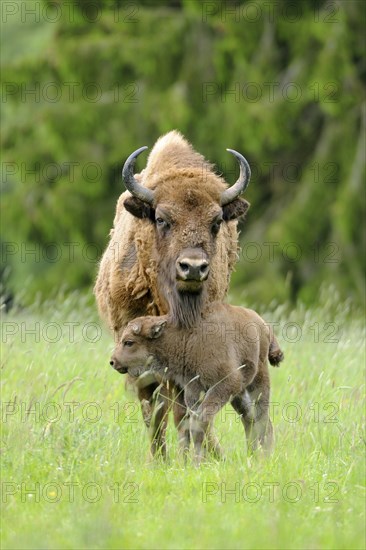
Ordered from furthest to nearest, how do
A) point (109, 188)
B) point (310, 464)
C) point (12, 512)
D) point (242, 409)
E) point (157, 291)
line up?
point (109, 188)
point (157, 291)
point (242, 409)
point (310, 464)
point (12, 512)

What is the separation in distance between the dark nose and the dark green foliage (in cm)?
1206

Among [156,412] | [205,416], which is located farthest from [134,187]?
[205,416]

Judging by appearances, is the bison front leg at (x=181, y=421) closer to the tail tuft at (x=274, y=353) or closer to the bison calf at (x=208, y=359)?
the bison calf at (x=208, y=359)

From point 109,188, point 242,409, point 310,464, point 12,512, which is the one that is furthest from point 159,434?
point 109,188

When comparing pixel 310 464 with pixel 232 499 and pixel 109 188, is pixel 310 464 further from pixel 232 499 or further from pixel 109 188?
pixel 109 188

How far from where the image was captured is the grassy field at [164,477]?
6.12 meters

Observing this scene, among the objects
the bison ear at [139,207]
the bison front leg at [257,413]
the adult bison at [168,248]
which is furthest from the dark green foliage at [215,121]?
the bison front leg at [257,413]

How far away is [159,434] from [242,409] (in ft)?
2.07

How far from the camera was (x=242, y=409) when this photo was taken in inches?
333

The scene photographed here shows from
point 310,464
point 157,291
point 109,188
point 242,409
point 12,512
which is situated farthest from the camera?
point 109,188

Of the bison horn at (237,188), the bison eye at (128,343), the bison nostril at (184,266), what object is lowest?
the bison eye at (128,343)

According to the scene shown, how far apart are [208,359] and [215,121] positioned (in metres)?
15.3

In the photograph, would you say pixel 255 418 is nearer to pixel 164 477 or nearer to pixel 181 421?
pixel 181 421

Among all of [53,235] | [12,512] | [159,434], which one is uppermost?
[12,512]
